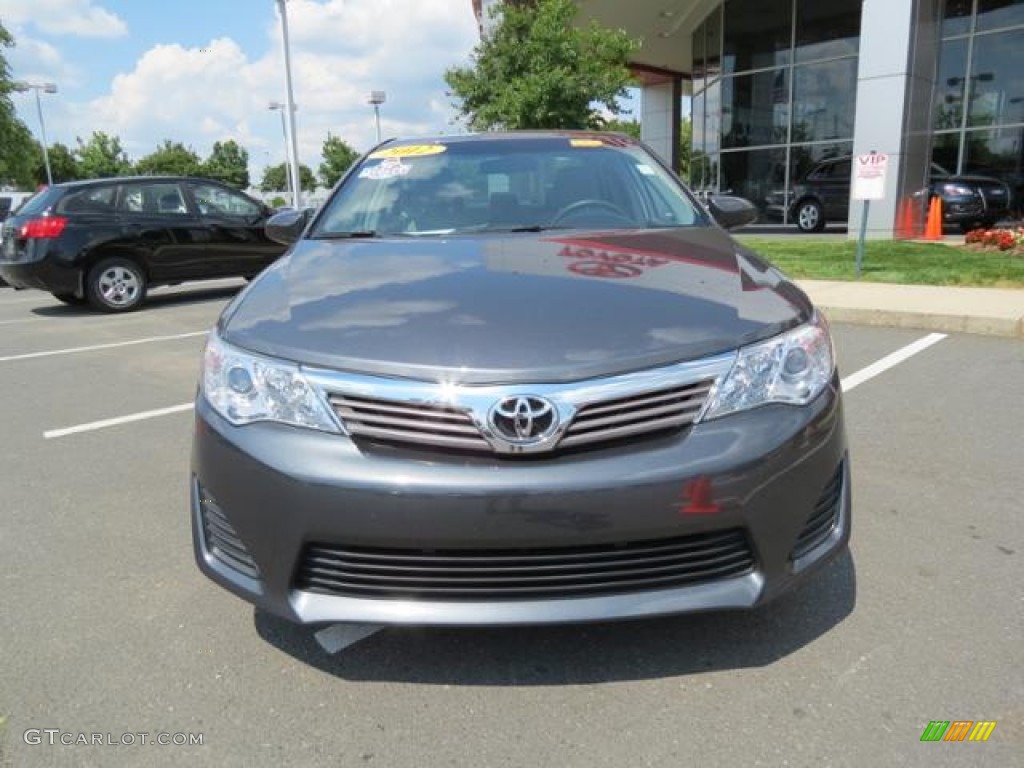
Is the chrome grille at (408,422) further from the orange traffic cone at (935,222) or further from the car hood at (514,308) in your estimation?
the orange traffic cone at (935,222)

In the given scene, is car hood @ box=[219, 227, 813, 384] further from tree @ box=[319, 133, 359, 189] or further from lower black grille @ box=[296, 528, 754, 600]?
tree @ box=[319, 133, 359, 189]

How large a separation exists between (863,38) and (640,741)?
51.4 feet

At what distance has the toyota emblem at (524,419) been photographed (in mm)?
1912

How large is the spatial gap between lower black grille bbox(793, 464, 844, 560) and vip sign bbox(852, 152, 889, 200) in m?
8.00

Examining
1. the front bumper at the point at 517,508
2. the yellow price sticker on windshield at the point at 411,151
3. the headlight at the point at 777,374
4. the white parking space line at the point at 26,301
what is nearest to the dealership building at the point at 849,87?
the white parking space line at the point at 26,301

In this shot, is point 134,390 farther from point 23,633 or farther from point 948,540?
point 948,540

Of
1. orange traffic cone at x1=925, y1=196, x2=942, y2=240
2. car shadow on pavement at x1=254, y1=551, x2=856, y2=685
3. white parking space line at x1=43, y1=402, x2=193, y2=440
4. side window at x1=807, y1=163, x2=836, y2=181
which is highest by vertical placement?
side window at x1=807, y1=163, x2=836, y2=181

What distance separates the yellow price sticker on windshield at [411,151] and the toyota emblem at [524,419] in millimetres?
2209

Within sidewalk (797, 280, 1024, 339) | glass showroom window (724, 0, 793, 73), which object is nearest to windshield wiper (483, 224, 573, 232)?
sidewalk (797, 280, 1024, 339)

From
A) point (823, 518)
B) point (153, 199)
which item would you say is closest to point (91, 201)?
point (153, 199)

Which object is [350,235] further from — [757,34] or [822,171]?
[757,34]

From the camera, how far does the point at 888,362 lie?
5.90 meters

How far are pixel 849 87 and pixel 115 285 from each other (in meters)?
17.0

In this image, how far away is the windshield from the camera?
10.9 feet
